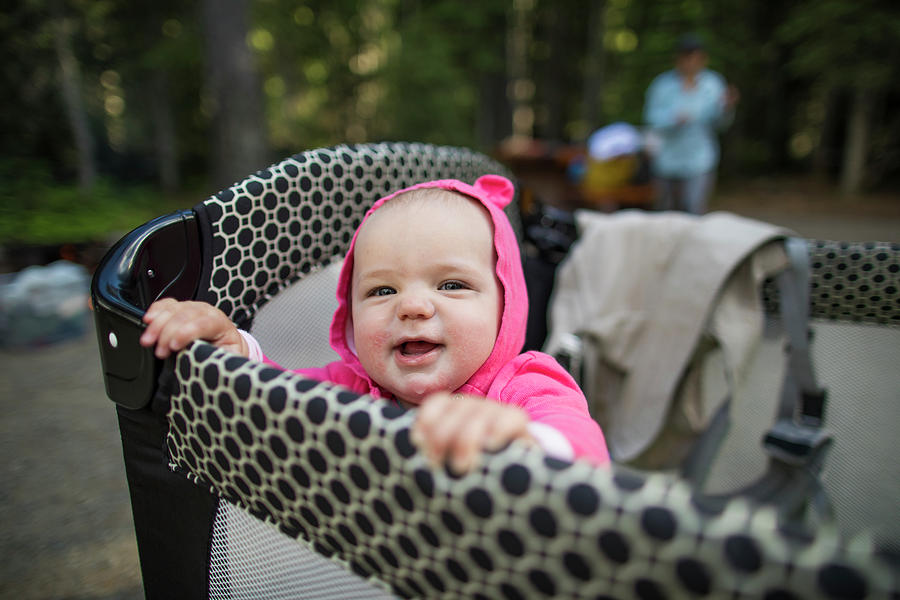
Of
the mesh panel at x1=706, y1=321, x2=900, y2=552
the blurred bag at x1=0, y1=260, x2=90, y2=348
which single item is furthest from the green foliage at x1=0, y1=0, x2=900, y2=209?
the mesh panel at x1=706, y1=321, x2=900, y2=552

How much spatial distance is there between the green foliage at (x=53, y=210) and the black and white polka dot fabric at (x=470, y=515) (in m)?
3.88

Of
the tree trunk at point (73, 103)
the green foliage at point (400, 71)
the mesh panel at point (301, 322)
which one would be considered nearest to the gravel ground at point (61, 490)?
the mesh panel at point (301, 322)

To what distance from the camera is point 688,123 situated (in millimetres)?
3688

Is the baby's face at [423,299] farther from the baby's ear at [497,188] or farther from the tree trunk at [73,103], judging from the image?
the tree trunk at [73,103]

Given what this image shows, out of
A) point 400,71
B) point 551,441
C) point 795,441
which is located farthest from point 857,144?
point 551,441

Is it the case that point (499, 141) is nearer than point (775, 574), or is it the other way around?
point (775, 574)

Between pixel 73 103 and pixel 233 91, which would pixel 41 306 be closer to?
pixel 233 91

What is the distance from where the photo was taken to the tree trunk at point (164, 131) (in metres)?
9.88

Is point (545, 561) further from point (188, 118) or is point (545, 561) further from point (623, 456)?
point (188, 118)

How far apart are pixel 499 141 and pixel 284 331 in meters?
11.1

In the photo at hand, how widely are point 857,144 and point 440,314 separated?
988 centimetres

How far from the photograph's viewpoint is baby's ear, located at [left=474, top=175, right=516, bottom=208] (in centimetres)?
115

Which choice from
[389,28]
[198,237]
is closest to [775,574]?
[198,237]

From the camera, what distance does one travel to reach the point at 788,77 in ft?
35.8
